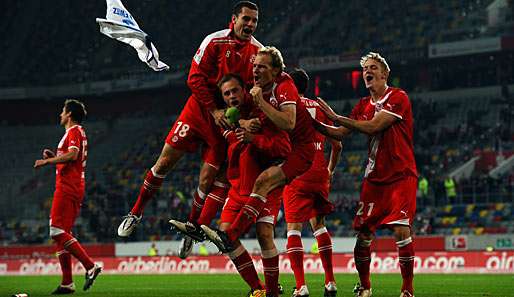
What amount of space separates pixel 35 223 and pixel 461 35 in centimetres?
1854

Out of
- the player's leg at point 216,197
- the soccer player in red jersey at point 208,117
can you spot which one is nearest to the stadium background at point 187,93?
the player's leg at point 216,197

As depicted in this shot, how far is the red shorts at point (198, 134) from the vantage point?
33.7 feet

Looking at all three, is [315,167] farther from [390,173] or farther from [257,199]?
[257,199]

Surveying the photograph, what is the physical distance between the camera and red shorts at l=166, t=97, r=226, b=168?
10.3 meters

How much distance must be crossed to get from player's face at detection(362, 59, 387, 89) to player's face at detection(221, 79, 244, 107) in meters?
1.55

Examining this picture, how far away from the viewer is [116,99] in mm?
47969

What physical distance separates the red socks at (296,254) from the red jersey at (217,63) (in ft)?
6.18

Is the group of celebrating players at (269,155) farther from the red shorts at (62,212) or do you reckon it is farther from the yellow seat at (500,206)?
the yellow seat at (500,206)

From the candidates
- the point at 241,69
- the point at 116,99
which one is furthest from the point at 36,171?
the point at 241,69

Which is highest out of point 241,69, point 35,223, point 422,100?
point 422,100

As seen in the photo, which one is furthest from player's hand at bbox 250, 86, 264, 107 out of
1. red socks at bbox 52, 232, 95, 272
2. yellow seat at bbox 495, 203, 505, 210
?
yellow seat at bbox 495, 203, 505, 210

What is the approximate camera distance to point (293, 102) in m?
9.11

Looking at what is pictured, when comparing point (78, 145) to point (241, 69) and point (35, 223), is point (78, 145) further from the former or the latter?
point (35, 223)

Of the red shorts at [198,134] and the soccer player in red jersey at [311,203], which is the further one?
the soccer player in red jersey at [311,203]
